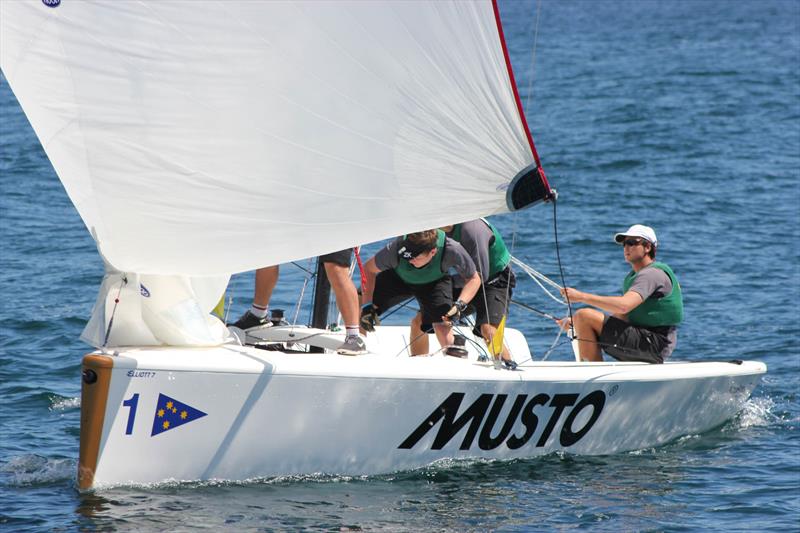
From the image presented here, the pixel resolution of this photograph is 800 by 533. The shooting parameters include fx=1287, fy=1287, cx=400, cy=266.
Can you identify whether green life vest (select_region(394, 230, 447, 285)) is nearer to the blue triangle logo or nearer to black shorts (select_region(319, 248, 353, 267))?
black shorts (select_region(319, 248, 353, 267))

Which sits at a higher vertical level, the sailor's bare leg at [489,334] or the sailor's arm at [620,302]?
the sailor's arm at [620,302]

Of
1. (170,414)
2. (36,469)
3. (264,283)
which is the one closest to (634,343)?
(264,283)

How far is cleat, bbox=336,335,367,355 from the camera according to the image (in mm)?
7892

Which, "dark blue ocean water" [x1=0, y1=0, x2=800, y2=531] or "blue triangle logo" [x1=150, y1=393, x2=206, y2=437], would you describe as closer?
"blue triangle logo" [x1=150, y1=393, x2=206, y2=437]

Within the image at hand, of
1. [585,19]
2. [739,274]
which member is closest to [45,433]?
[739,274]

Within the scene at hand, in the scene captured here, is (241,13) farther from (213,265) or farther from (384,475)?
(384,475)

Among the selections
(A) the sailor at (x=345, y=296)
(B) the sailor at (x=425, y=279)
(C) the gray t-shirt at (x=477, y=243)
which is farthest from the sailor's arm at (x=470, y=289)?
(A) the sailor at (x=345, y=296)

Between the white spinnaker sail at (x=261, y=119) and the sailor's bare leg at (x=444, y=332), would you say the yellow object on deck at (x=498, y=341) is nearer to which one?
the sailor's bare leg at (x=444, y=332)

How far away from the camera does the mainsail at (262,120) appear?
674 centimetres

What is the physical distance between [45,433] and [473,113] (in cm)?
377

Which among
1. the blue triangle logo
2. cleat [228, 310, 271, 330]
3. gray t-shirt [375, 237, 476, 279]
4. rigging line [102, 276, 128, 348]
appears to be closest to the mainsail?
rigging line [102, 276, 128, 348]

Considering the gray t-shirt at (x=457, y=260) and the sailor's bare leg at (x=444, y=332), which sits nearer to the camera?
the gray t-shirt at (x=457, y=260)

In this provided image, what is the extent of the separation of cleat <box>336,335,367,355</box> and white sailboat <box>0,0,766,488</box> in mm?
290

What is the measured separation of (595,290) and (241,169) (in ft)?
22.7
